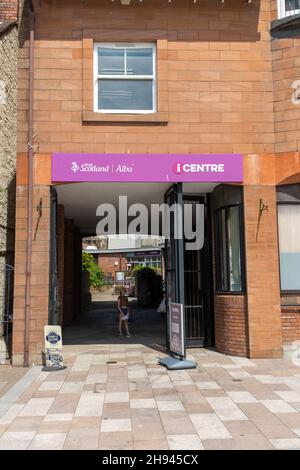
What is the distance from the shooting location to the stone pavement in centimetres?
534

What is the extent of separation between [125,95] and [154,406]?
6462 millimetres

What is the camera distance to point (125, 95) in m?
10.4

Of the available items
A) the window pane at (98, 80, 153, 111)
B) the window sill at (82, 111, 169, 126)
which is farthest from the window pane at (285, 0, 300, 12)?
the window sill at (82, 111, 169, 126)

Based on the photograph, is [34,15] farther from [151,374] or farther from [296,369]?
[296,369]

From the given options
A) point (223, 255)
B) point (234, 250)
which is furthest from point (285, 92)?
point (223, 255)

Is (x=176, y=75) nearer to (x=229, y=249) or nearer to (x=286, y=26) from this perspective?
(x=286, y=26)

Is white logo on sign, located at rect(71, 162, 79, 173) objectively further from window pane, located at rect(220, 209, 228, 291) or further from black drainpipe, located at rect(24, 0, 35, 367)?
window pane, located at rect(220, 209, 228, 291)

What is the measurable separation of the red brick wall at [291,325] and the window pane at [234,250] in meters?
1.07

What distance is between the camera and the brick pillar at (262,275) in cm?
986

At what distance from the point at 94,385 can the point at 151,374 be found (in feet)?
3.85

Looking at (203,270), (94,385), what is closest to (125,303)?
(203,270)

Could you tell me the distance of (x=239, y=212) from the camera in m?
10.3

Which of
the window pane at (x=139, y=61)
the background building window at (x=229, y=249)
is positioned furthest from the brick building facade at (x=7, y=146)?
the background building window at (x=229, y=249)

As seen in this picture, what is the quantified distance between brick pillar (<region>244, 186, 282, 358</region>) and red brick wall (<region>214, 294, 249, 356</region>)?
16 cm
